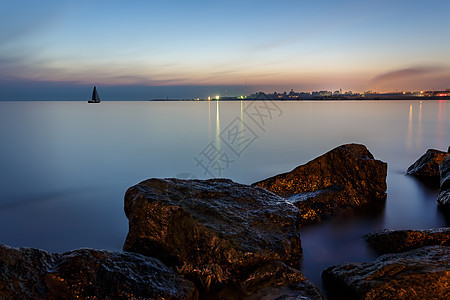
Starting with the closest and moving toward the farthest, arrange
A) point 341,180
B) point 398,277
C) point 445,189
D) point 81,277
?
point 81,277 → point 398,277 → point 445,189 → point 341,180

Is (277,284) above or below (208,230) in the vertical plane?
below

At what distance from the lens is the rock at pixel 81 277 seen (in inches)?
85.3

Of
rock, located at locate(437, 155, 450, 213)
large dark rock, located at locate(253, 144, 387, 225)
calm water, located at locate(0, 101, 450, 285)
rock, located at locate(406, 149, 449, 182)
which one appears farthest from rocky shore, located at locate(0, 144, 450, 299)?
rock, located at locate(406, 149, 449, 182)

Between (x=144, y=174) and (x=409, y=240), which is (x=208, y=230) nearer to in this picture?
(x=409, y=240)

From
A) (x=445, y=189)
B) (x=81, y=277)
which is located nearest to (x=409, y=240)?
(x=445, y=189)

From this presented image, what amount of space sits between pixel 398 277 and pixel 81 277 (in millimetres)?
2619

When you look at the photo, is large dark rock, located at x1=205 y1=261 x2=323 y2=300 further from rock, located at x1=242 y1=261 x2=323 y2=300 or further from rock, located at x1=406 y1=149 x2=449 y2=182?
rock, located at x1=406 y1=149 x2=449 y2=182

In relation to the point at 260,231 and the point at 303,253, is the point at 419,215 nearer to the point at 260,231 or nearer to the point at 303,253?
the point at 303,253

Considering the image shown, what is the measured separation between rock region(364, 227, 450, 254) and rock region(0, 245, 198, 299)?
2577 mm

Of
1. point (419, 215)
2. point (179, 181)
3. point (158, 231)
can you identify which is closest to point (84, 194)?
point (179, 181)

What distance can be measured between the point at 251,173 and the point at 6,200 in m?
5.92

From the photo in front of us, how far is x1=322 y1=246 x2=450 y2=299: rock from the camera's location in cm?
260

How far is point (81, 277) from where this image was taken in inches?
92.4

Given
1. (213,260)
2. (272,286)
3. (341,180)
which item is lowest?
(272,286)
